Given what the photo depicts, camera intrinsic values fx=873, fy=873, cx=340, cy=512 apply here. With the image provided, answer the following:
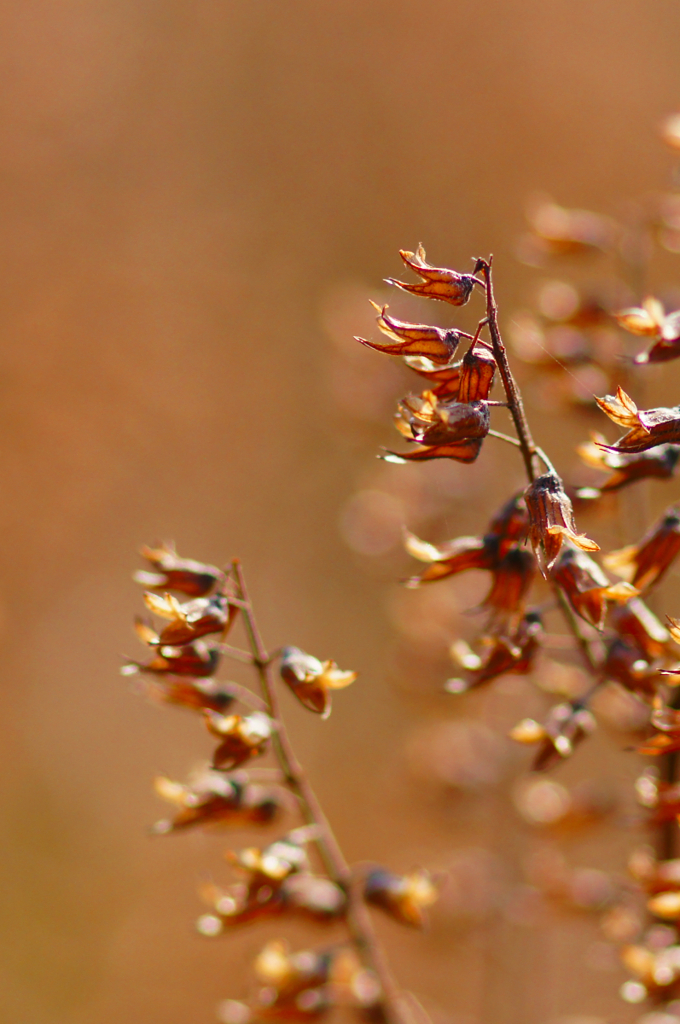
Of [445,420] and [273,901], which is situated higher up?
[445,420]

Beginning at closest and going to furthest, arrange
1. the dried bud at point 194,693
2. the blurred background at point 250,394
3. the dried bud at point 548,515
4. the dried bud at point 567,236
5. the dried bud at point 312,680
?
the dried bud at point 548,515, the dried bud at point 312,680, the dried bud at point 194,693, the dried bud at point 567,236, the blurred background at point 250,394

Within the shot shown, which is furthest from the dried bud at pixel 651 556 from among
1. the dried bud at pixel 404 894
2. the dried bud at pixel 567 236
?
the dried bud at pixel 567 236

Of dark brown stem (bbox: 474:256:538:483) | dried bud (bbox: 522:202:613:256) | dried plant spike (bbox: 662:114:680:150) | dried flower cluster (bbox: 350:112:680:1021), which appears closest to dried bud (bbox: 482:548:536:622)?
dried flower cluster (bbox: 350:112:680:1021)

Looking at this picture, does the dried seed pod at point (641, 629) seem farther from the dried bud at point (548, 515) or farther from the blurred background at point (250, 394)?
the blurred background at point (250, 394)

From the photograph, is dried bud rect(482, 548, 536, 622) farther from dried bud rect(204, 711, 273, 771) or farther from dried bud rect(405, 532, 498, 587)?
dried bud rect(204, 711, 273, 771)

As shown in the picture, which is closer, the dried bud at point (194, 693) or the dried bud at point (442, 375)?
the dried bud at point (442, 375)

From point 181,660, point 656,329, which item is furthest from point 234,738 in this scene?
point 656,329

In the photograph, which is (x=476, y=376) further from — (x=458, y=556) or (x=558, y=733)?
(x=558, y=733)

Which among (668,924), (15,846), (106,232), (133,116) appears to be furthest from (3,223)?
(668,924)
